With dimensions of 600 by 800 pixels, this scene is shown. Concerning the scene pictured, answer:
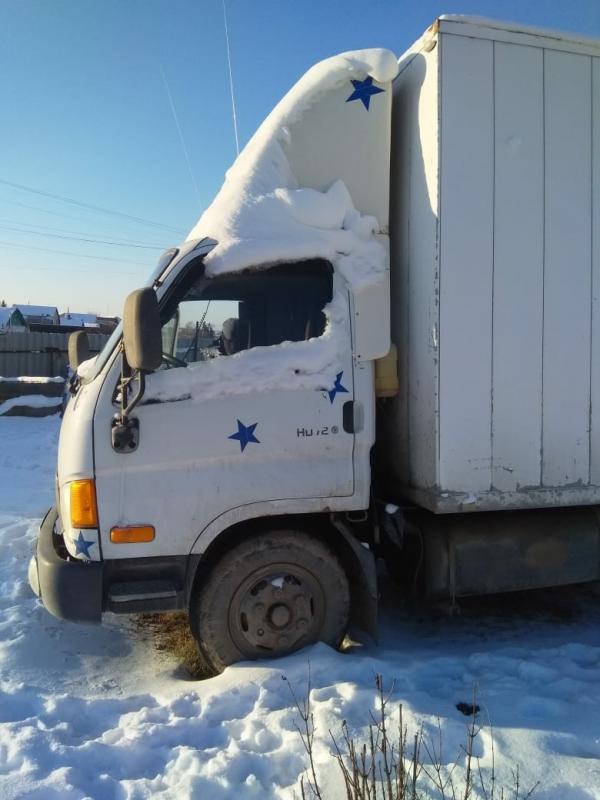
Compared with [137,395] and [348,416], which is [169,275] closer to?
[137,395]

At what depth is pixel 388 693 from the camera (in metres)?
3.21

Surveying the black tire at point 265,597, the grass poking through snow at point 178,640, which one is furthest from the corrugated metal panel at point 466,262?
the grass poking through snow at point 178,640

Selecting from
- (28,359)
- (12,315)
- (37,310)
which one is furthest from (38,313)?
(28,359)

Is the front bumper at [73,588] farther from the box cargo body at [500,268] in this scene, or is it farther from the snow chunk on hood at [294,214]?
the box cargo body at [500,268]

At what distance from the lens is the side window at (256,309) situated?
3527 mm

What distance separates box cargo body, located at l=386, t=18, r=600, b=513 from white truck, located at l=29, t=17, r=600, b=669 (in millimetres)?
13

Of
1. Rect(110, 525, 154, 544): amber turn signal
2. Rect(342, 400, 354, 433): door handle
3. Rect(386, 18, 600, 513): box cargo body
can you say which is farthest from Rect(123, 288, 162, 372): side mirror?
Rect(386, 18, 600, 513): box cargo body

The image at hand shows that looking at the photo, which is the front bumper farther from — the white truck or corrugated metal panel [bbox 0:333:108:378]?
corrugated metal panel [bbox 0:333:108:378]

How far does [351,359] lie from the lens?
11.6 feet

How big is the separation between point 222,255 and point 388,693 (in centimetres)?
248

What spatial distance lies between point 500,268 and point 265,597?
90.3 inches

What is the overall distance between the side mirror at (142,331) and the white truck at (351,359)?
28cm

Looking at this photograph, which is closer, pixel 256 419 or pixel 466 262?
pixel 256 419

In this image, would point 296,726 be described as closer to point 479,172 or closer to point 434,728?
point 434,728
